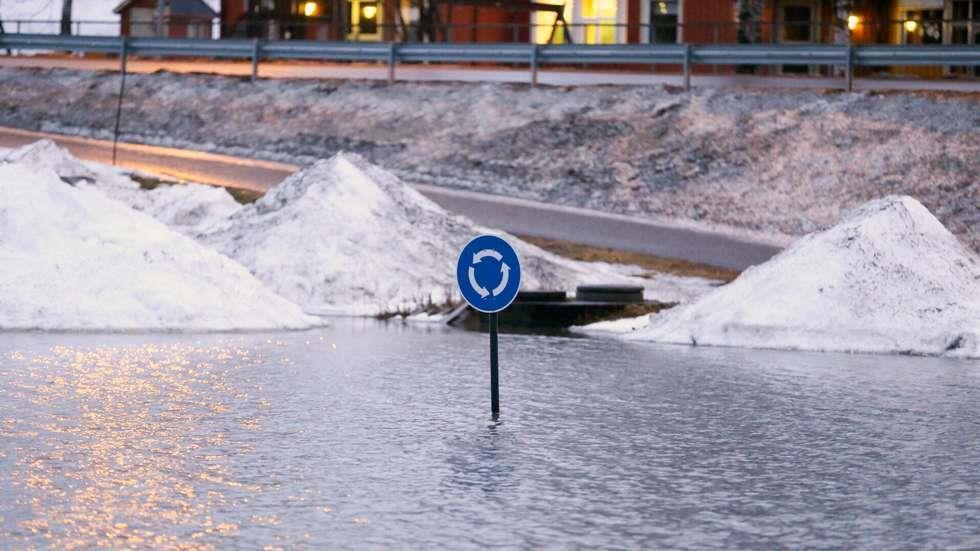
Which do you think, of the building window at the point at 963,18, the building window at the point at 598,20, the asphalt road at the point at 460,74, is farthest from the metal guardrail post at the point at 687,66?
the building window at the point at 963,18

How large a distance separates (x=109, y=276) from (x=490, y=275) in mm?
8612

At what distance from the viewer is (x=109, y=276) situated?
2089 centimetres

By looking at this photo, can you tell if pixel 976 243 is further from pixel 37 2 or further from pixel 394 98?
pixel 37 2

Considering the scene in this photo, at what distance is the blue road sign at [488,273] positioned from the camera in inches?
533

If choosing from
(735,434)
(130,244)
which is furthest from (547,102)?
(735,434)

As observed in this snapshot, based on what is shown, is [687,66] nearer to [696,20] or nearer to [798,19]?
[696,20]

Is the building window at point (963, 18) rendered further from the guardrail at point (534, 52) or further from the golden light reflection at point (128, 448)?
the golden light reflection at point (128, 448)

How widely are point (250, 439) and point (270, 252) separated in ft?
43.1

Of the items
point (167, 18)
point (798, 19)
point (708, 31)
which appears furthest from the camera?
point (167, 18)

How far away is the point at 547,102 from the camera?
1833 inches

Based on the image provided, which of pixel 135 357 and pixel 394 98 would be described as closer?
pixel 135 357

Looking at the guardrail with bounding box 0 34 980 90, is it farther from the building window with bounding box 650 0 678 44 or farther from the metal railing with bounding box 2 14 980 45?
the building window with bounding box 650 0 678 44

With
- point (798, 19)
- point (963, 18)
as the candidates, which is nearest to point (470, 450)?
point (963, 18)

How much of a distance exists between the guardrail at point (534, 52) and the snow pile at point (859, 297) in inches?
772
